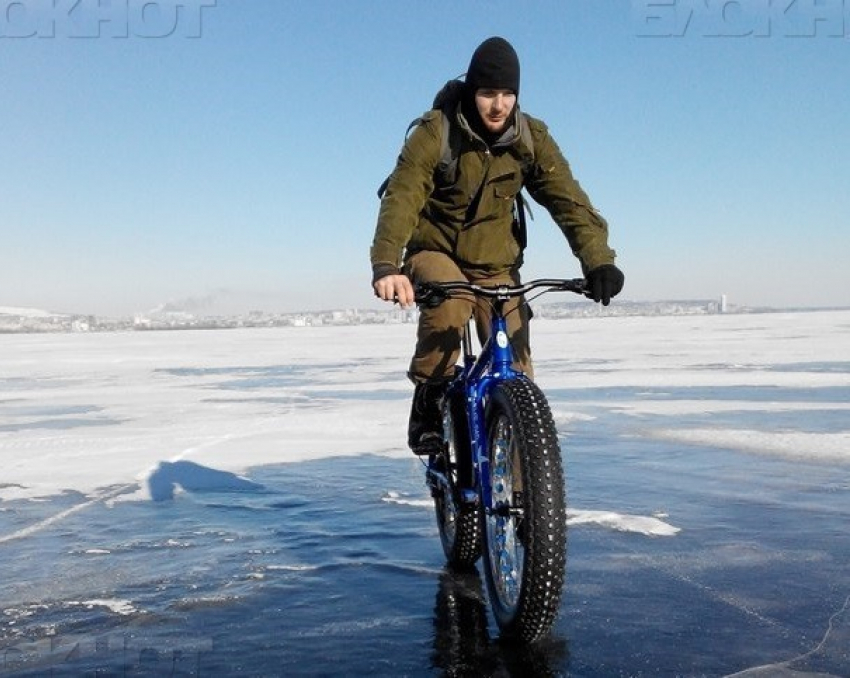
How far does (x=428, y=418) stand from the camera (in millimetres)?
4406

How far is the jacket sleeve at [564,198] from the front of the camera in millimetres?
4004

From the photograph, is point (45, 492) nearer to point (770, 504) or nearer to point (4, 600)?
point (4, 600)

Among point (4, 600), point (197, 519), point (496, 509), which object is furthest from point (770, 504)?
point (4, 600)

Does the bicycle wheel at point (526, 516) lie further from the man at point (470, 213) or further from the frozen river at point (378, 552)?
the man at point (470, 213)

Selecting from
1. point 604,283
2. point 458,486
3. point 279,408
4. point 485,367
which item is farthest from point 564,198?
point 279,408

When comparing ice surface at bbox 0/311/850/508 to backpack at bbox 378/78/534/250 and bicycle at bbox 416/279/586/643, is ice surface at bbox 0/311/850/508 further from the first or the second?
backpack at bbox 378/78/534/250

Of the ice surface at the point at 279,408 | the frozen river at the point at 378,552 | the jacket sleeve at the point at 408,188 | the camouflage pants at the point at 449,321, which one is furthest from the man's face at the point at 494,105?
the ice surface at the point at 279,408

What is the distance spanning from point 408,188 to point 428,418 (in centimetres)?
121

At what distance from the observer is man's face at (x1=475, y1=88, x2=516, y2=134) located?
148 inches

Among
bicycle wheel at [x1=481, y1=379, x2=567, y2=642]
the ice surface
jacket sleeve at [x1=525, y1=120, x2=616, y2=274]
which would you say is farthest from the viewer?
the ice surface

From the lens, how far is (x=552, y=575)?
2979 millimetres

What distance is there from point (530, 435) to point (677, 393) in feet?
32.1

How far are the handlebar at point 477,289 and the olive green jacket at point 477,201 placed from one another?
0.19 m

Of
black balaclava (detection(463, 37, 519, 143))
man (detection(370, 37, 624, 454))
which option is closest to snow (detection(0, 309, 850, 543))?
man (detection(370, 37, 624, 454))
